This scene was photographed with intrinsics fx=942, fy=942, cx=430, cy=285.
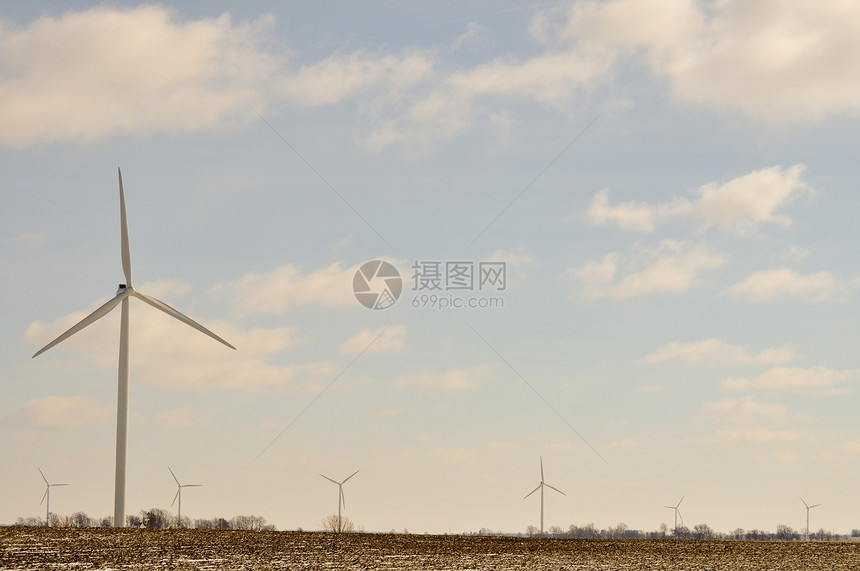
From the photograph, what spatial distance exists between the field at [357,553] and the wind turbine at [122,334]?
57.8 feet

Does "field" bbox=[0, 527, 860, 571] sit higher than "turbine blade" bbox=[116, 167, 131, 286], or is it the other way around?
"turbine blade" bbox=[116, 167, 131, 286]

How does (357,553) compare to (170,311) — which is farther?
(170,311)

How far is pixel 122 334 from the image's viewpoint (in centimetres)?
7262

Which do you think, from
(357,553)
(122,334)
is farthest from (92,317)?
(357,553)

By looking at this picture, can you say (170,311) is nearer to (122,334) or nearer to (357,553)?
(122,334)

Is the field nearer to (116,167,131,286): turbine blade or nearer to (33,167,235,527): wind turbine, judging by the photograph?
(33,167,235,527): wind turbine

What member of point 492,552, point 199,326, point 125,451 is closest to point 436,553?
point 492,552

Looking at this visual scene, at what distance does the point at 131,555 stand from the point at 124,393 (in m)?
35.0

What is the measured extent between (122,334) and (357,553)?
38300mm

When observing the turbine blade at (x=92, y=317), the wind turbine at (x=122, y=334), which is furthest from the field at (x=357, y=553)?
the turbine blade at (x=92, y=317)

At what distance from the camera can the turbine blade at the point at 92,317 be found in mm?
73231

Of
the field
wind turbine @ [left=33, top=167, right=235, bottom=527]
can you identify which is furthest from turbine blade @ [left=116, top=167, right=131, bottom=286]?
the field

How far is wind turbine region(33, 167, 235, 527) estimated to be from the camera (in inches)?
2603

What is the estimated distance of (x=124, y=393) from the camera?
2751 inches
